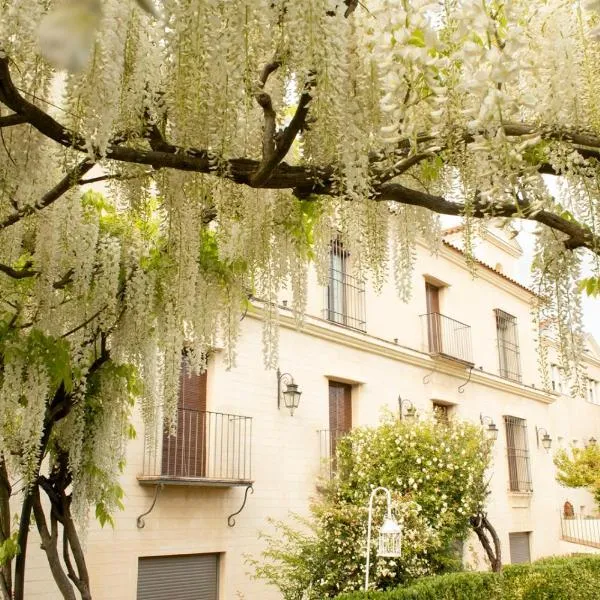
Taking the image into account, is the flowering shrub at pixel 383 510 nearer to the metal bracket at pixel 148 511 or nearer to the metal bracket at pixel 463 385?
the metal bracket at pixel 148 511

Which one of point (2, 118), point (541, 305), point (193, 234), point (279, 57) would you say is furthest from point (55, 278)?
point (541, 305)

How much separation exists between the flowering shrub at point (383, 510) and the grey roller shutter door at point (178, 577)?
50 cm

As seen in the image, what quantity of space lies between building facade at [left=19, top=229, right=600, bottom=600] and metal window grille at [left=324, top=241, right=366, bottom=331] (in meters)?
0.03

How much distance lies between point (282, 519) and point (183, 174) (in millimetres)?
6320

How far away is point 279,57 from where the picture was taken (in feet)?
8.16

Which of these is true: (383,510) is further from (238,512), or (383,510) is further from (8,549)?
(8,549)

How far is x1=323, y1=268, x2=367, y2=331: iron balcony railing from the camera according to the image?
10.1 meters

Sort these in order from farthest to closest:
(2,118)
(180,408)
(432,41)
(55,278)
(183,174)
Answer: (180,408) < (55,278) < (183,174) < (2,118) < (432,41)

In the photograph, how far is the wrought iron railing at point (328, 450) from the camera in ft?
30.9

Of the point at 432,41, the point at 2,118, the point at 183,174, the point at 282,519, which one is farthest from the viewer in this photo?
the point at 282,519

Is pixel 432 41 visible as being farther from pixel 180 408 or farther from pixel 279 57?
pixel 180 408

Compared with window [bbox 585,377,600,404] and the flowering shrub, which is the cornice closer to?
the flowering shrub

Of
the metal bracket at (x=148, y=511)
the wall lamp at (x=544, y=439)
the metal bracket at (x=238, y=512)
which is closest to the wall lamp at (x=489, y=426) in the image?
the wall lamp at (x=544, y=439)

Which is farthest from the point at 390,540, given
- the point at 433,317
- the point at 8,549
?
the point at 433,317
